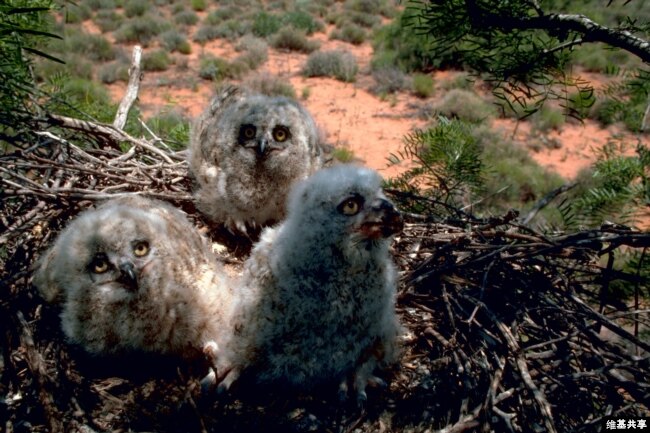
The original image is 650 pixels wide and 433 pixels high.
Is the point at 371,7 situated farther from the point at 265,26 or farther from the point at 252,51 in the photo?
the point at 252,51

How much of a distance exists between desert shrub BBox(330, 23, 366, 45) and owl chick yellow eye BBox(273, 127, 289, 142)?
1914 centimetres

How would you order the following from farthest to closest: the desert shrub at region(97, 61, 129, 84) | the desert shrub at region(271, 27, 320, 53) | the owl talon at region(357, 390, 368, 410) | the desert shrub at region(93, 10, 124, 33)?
the desert shrub at region(93, 10, 124, 33) < the desert shrub at region(271, 27, 320, 53) < the desert shrub at region(97, 61, 129, 84) < the owl talon at region(357, 390, 368, 410)

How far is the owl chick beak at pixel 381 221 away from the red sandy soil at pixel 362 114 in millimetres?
8751

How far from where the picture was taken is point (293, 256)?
2404 millimetres

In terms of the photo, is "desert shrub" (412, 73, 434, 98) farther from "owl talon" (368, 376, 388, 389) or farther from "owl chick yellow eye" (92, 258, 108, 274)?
"owl chick yellow eye" (92, 258, 108, 274)

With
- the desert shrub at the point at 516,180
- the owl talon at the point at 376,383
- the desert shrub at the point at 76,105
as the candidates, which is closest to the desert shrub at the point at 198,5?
the desert shrub at the point at 76,105

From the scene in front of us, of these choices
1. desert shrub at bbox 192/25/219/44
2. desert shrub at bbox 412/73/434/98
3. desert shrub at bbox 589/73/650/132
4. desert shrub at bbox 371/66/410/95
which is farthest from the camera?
desert shrub at bbox 192/25/219/44

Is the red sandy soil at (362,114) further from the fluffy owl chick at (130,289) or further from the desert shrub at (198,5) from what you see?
the fluffy owl chick at (130,289)

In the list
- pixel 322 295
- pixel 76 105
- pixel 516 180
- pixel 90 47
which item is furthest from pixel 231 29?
pixel 322 295

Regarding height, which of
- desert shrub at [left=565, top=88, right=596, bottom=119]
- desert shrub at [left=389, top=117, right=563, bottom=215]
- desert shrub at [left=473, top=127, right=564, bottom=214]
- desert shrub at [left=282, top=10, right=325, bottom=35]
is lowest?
desert shrub at [left=473, top=127, right=564, bottom=214]

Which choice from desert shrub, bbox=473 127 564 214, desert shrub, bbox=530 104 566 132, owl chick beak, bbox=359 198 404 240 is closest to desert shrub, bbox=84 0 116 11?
desert shrub, bbox=473 127 564 214

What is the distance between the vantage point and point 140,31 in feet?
68.4

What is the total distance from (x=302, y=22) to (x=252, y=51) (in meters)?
4.76

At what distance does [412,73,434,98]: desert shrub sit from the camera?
1552cm
